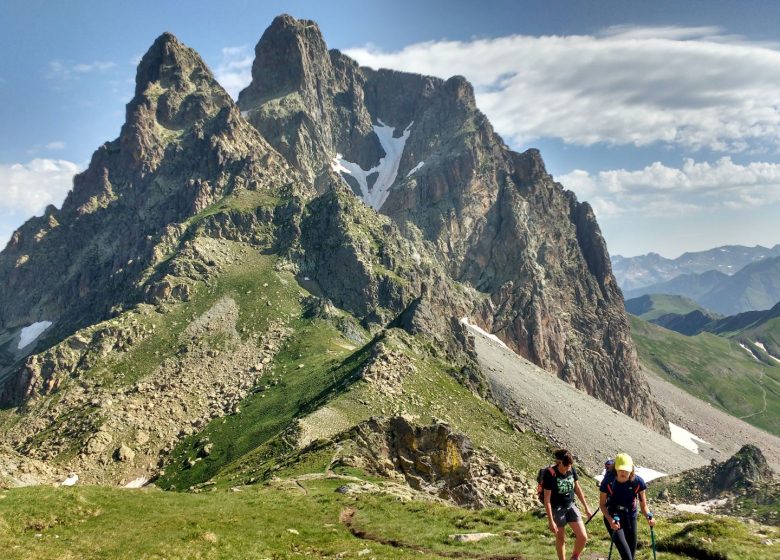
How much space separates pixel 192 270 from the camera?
15112 centimetres

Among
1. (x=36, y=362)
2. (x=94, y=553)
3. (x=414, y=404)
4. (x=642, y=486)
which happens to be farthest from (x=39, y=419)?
(x=642, y=486)

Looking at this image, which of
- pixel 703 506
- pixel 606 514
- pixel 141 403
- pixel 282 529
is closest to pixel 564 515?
pixel 606 514

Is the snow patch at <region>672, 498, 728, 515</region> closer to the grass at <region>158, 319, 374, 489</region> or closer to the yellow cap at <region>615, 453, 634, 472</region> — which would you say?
the grass at <region>158, 319, 374, 489</region>

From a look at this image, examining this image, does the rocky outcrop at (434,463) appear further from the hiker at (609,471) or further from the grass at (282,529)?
the hiker at (609,471)

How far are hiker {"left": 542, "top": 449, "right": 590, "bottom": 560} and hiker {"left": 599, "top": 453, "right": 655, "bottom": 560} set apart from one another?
43.6 inches

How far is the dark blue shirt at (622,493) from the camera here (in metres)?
19.6

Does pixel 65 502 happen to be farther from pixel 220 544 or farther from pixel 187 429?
pixel 187 429

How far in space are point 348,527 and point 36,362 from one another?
109 m

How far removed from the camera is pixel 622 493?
19688mm

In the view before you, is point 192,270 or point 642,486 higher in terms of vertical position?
point 192,270

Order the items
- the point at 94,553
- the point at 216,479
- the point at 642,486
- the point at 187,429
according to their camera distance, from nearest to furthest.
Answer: the point at 642,486
the point at 94,553
the point at 216,479
the point at 187,429

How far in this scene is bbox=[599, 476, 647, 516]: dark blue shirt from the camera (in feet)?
64.2

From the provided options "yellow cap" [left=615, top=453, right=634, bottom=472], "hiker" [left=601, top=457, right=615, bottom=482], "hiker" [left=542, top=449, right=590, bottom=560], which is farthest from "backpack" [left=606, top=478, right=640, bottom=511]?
"hiker" [left=542, top=449, right=590, bottom=560]

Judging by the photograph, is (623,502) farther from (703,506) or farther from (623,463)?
(703,506)
